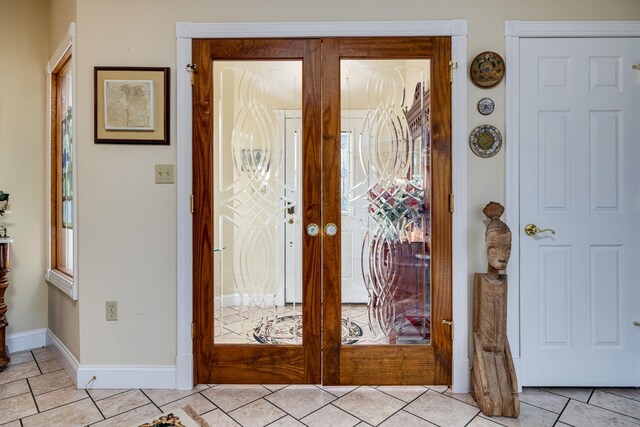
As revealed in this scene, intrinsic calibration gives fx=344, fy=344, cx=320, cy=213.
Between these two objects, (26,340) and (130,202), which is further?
(26,340)

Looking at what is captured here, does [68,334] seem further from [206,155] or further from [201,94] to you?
[201,94]

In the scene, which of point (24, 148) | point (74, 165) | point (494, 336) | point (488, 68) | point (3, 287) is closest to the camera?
point (494, 336)

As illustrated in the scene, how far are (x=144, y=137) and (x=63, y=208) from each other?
115 centimetres

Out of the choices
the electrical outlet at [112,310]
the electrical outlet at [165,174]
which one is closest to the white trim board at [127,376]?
the electrical outlet at [112,310]

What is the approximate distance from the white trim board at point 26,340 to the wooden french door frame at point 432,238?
223cm

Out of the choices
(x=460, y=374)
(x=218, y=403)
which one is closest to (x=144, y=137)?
(x=218, y=403)

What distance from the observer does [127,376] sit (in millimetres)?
2045

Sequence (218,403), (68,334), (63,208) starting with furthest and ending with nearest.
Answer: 1. (63,208)
2. (68,334)
3. (218,403)

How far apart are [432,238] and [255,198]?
3.57 feet

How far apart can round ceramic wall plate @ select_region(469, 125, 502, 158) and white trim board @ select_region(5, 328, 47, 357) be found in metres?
3.35

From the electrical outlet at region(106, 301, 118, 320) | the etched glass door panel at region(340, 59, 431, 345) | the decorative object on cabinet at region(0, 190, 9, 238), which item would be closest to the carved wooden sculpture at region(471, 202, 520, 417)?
the etched glass door panel at region(340, 59, 431, 345)

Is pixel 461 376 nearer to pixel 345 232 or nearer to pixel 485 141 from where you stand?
pixel 345 232

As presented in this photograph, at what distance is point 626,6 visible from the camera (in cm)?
198

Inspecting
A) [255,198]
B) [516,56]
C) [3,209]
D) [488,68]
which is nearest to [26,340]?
[3,209]
